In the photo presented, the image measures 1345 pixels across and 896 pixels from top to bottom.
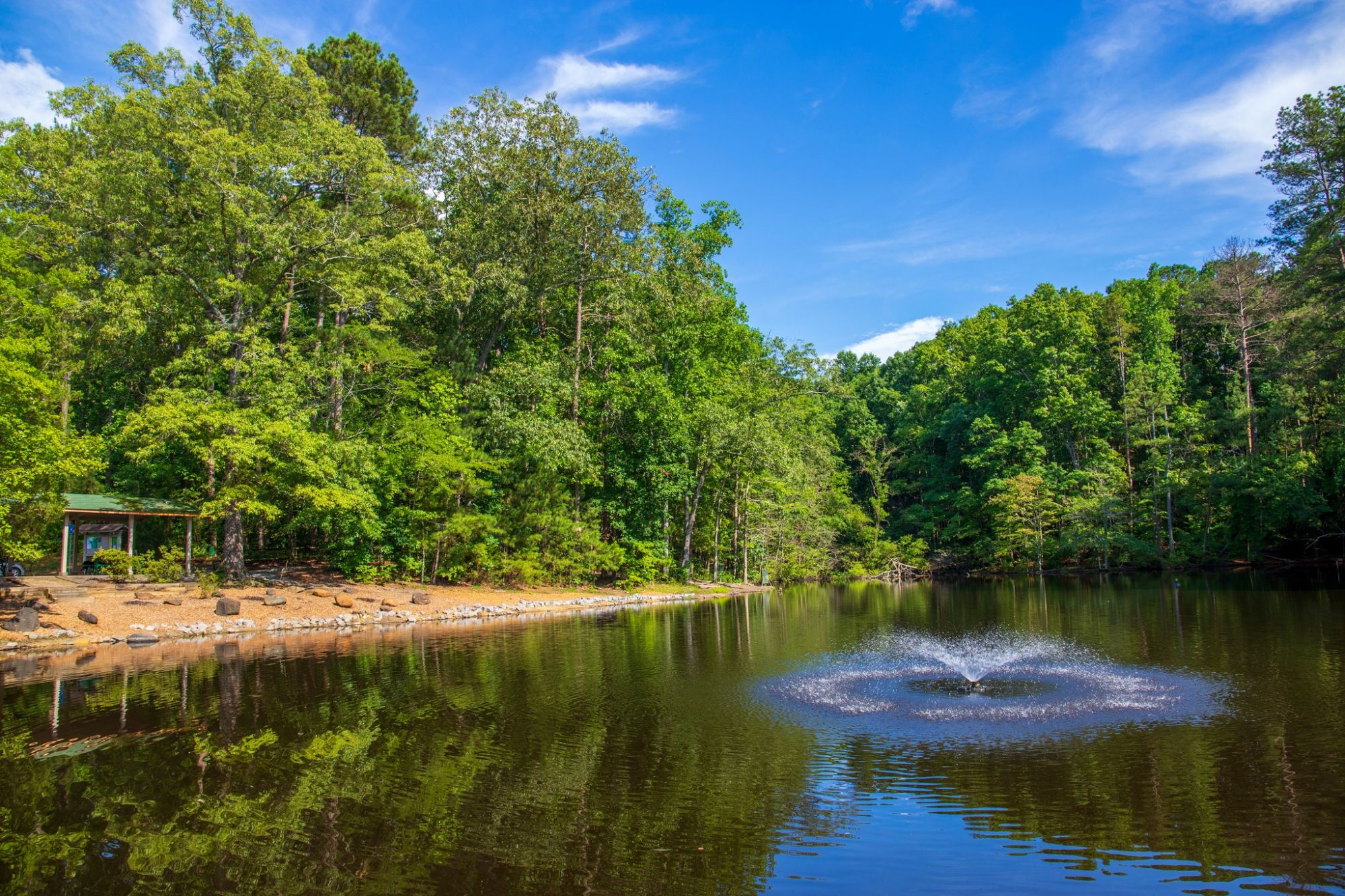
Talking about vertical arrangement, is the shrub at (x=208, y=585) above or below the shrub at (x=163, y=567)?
below

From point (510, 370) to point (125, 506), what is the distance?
48.0 ft

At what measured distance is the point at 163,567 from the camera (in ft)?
79.7

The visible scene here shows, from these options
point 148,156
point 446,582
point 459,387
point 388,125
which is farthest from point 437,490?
point 388,125

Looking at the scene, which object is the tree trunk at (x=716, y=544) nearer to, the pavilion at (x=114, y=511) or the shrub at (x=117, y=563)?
the pavilion at (x=114, y=511)

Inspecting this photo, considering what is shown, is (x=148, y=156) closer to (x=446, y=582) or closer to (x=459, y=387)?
(x=459, y=387)

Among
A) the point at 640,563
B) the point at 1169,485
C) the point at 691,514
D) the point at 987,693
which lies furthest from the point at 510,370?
the point at 1169,485

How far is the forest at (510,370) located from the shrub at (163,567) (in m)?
1.94

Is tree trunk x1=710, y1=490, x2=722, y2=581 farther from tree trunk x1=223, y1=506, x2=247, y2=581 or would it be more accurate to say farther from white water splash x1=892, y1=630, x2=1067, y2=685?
tree trunk x1=223, y1=506, x2=247, y2=581

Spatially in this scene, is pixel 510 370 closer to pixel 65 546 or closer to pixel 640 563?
pixel 640 563

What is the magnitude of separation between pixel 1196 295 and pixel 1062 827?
2294 inches

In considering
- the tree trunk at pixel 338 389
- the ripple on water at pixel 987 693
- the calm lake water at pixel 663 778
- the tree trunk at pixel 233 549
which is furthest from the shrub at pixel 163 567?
the ripple on water at pixel 987 693

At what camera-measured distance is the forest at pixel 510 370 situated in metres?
24.1

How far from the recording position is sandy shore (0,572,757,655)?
18484 millimetres

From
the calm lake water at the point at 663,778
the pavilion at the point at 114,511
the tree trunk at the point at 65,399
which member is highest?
the tree trunk at the point at 65,399
